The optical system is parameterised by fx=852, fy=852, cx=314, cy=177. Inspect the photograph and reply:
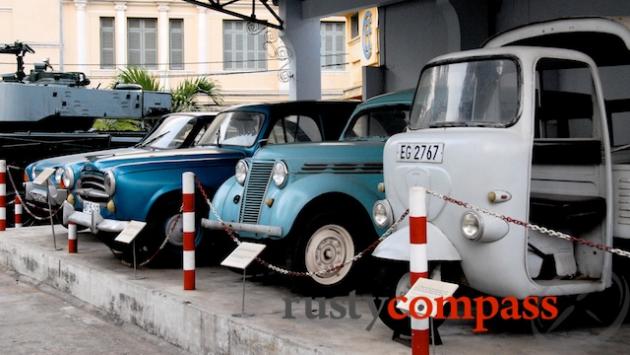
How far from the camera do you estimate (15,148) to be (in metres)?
15.3

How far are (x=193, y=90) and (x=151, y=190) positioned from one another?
19.9 meters

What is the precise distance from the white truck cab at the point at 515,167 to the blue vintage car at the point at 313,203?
1435 mm

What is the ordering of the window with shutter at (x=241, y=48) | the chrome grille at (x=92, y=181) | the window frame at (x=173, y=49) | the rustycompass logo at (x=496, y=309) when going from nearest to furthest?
the rustycompass logo at (x=496, y=309) < the chrome grille at (x=92, y=181) < the window frame at (x=173, y=49) < the window with shutter at (x=241, y=48)

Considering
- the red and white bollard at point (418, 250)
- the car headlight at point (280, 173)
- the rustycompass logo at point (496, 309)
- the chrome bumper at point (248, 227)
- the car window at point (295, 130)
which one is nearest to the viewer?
the red and white bollard at point (418, 250)

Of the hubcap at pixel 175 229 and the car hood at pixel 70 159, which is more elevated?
the car hood at pixel 70 159

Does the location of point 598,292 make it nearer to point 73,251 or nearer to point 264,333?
point 264,333

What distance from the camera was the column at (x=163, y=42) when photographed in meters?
31.6

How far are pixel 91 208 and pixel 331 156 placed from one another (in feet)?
9.67

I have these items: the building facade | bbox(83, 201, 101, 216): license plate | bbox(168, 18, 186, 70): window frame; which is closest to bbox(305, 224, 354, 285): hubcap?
bbox(83, 201, 101, 216): license plate

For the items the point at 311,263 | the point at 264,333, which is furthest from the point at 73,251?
the point at 264,333

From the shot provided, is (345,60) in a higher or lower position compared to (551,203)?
higher

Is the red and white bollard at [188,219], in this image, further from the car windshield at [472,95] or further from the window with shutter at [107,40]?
the window with shutter at [107,40]

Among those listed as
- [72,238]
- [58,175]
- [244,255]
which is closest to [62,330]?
[244,255]

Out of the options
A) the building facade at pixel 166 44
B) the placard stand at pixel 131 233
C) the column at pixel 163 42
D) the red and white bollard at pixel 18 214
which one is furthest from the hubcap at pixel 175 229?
the column at pixel 163 42
